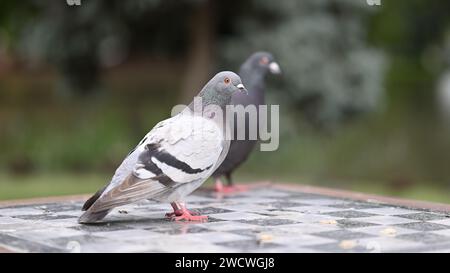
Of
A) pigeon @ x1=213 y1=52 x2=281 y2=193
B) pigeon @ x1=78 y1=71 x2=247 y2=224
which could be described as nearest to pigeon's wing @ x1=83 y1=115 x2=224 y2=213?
pigeon @ x1=78 y1=71 x2=247 y2=224

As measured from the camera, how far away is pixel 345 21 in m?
12.8

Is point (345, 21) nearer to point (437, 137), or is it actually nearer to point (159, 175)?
point (437, 137)

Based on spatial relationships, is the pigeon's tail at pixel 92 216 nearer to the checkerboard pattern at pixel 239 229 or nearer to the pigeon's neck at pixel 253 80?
the checkerboard pattern at pixel 239 229

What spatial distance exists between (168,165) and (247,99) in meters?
1.84

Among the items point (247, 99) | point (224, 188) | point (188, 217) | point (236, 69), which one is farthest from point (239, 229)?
point (236, 69)

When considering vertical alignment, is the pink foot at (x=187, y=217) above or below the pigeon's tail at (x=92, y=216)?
below

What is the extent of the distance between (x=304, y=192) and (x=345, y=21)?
6.49 m

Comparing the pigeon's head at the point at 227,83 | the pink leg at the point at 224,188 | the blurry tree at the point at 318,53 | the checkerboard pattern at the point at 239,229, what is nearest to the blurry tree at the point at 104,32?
the blurry tree at the point at 318,53

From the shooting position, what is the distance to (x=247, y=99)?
6.58 metres

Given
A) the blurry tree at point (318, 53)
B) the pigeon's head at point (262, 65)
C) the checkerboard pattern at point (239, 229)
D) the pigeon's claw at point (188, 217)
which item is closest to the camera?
the checkerboard pattern at point (239, 229)

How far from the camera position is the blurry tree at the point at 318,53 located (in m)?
12.1

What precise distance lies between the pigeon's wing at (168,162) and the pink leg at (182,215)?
0.24 meters

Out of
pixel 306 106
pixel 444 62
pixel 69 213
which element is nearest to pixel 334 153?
pixel 306 106

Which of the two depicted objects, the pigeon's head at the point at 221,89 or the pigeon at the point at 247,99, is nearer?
the pigeon's head at the point at 221,89
